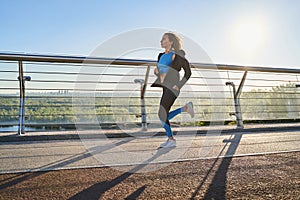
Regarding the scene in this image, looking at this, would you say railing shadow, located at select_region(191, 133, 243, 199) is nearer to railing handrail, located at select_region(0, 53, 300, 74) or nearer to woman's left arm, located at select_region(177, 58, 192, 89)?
woman's left arm, located at select_region(177, 58, 192, 89)

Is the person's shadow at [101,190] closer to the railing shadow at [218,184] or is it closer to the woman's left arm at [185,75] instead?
the railing shadow at [218,184]

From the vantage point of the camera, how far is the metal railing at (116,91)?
9.03ft

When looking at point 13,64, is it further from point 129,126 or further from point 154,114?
point 154,114

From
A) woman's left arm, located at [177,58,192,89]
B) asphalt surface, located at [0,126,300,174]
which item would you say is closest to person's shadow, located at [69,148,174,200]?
asphalt surface, located at [0,126,300,174]

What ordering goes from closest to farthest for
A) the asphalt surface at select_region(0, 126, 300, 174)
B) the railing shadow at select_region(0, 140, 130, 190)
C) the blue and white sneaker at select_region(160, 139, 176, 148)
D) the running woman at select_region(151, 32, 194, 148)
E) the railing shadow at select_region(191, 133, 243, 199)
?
the railing shadow at select_region(191, 133, 243, 199) < the railing shadow at select_region(0, 140, 130, 190) < the asphalt surface at select_region(0, 126, 300, 174) < the blue and white sneaker at select_region(160, 139, 176, 148) < the running woman at select_region(151, 32, 194, 148)

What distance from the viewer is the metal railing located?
2.75 metres

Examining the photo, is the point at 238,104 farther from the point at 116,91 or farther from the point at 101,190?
the point at 101,190

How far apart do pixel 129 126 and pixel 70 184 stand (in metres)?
2.23

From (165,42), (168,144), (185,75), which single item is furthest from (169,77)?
(168,144)

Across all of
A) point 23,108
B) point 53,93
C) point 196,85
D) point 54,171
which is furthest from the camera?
point 196,85

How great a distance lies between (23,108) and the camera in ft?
8.90

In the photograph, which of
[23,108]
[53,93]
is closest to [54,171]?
[23,108]

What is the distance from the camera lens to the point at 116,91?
132 inches

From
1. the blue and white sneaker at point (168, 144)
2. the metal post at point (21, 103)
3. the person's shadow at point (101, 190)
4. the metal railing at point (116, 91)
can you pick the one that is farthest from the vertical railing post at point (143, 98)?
the person's shadow at point (101, 190)
